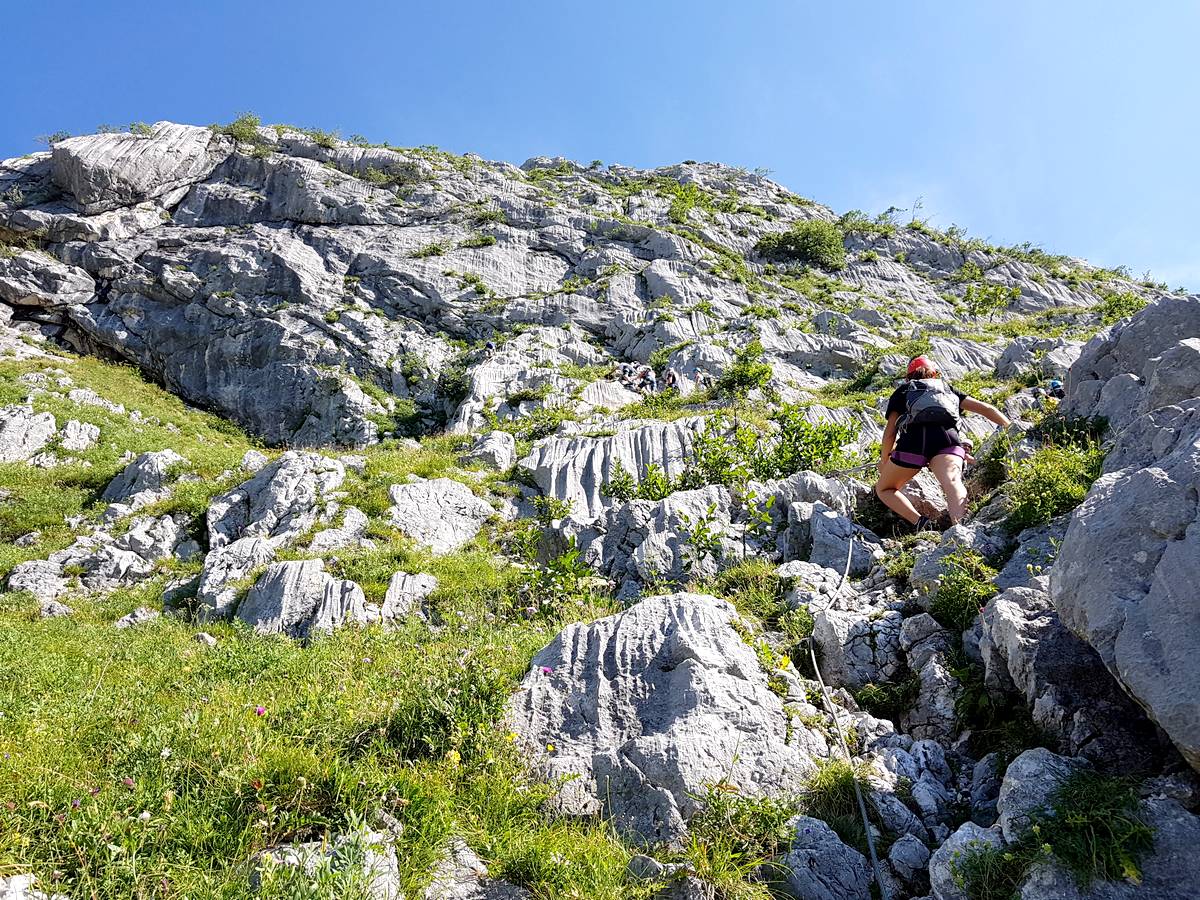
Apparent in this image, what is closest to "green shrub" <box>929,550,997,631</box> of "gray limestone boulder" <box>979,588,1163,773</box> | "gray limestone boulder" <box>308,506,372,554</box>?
"gray limestone boulder" <box>979,588,1163,773</box>

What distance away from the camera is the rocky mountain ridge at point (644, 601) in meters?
3.23

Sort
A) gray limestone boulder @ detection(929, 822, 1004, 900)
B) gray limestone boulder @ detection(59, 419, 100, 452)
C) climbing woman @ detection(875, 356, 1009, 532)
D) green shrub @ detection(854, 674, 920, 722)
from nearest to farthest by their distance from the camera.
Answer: gray limestone boulder @ detection(929, 822, 1004, 900)
green shrub @ detection(854, 674, 920, 722)
climbing woman @ detection(875, 356, 1009, 532)
gray limestone boulder @ detection(59, 419, 100, 452)

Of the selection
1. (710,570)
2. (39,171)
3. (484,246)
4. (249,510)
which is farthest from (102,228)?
(710,570)

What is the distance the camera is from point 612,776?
4.26 meters

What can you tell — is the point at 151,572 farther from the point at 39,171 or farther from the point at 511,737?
the point at 39,171

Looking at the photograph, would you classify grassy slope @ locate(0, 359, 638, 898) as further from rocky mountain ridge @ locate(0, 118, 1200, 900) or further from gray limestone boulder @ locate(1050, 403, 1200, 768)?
gray limestone boulder @ locate(1050, 403, 1200, 768)

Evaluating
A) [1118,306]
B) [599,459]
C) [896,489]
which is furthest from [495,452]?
[1118,306]

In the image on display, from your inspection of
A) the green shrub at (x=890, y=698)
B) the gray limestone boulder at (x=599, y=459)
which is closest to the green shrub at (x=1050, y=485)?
the green shrub at (x=890, y=698)

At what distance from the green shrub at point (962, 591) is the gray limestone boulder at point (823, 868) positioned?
2.67 m

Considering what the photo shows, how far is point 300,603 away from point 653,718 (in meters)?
6.31

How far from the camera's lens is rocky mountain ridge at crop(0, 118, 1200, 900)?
3230 millimetres

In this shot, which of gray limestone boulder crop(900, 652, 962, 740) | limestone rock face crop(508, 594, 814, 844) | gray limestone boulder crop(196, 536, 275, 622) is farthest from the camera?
gray limestone boulder crop(196, 536, 275, 622)

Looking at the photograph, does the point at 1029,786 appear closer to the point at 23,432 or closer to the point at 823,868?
the point at 823,868

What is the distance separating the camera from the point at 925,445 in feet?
25.8
